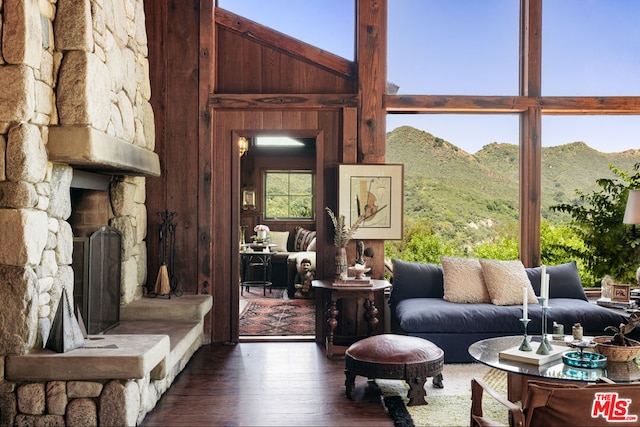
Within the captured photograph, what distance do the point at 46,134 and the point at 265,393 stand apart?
2221 millimetres

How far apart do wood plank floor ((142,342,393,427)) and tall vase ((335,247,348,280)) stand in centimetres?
71

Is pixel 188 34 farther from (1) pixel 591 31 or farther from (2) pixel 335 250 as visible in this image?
(1) pixel 591 31

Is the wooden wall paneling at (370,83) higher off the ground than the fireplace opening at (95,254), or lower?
higher

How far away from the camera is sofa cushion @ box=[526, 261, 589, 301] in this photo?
5.75 metres

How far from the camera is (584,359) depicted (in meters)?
3.56

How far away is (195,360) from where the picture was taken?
528cm

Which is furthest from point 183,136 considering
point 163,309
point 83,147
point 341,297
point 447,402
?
point 447,402

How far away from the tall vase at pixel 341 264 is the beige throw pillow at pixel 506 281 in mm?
1246

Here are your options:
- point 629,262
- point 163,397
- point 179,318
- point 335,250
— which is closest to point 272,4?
point 335,250

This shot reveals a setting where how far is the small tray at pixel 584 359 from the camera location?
3521 mm

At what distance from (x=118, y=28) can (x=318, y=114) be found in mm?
2096

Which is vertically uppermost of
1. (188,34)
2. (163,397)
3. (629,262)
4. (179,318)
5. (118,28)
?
(188,34)

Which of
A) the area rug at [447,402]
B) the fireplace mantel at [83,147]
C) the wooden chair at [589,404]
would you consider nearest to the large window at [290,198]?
the area rug at [447,402]

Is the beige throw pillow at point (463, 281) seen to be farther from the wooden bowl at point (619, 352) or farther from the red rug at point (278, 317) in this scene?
the wooden bowl at point (619, 352)
